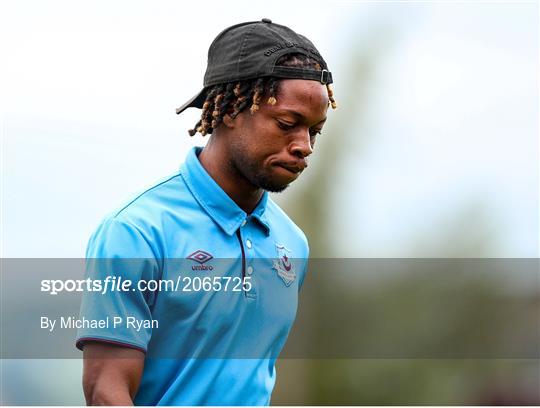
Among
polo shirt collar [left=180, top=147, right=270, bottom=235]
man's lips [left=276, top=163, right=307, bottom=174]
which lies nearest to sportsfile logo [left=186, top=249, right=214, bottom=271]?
polo shirt collar [left=180, top=147, right=270, bottom=235]

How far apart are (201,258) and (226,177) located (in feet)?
1.26

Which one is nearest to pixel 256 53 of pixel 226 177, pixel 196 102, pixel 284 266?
pixel 196 102

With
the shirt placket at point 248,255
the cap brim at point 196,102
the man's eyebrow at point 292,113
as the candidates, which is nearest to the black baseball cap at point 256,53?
the cap brim at point 196,102

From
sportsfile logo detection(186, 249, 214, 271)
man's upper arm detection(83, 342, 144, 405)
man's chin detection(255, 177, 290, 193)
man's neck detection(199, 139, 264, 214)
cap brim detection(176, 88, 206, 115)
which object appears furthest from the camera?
cap brim detection(176, 88, 206, 115)

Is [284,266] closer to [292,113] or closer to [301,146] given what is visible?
[301,146]

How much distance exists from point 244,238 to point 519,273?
690 cm

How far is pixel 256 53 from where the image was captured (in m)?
4.31

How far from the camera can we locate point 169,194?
4.34 metres

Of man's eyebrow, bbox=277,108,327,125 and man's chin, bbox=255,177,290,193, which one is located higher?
man's eyebrow, bbox=277,108,327,125

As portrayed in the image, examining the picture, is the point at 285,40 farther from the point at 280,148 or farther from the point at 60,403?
the point at 60,403

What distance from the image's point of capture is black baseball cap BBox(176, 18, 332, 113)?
427cm

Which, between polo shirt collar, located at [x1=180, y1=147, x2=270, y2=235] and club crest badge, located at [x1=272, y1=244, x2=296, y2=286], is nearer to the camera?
polo shirt collar, located at [x1=180, y1=147, x2=270, y2=235]

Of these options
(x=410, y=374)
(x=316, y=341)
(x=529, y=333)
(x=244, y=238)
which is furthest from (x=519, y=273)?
(x=244, y=238)

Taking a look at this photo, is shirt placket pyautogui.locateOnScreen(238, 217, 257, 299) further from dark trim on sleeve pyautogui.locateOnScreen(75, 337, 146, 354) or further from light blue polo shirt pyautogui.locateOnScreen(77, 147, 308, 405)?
dark trim on sleeve pyautogui.locateOnScreen(75, 337, 146, 354)
